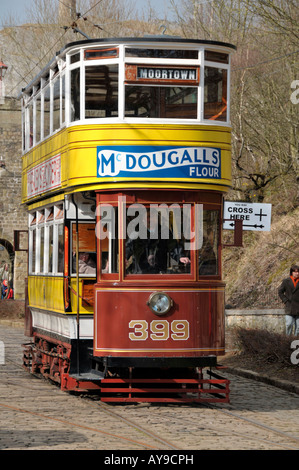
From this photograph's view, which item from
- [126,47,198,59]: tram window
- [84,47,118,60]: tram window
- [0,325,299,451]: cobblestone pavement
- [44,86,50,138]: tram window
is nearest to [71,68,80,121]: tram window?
[84,47,118,60]: tram window

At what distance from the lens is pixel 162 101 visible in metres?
13.5

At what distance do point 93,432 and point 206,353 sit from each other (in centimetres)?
254

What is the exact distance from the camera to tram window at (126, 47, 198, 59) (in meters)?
13.4

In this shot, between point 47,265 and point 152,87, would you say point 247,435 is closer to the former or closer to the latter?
point 152,87

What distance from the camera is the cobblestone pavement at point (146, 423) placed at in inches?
404

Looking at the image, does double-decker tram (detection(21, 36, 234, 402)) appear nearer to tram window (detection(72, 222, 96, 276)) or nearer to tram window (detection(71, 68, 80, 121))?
tram window (detection(71, 68, 80, 121))

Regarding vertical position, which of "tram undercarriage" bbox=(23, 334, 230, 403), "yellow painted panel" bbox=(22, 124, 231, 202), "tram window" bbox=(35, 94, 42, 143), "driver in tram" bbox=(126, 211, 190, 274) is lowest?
"tram undercarriage" bbox=(23, 334, 230, 403)

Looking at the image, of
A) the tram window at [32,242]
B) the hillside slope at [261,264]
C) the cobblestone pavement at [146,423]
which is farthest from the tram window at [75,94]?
the hillside slope at [261,264]

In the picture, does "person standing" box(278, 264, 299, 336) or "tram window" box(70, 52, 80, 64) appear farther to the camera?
"person standing" box(278, 264, 299, 336)

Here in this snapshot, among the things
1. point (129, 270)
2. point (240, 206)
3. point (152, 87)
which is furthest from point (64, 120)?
point (240, 206)

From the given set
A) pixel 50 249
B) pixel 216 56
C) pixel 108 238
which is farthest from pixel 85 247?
pixel 216 56

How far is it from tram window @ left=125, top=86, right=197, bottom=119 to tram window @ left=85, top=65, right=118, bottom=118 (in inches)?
9.5

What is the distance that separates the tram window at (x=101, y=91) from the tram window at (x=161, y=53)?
31cm

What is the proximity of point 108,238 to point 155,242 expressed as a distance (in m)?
0.67
